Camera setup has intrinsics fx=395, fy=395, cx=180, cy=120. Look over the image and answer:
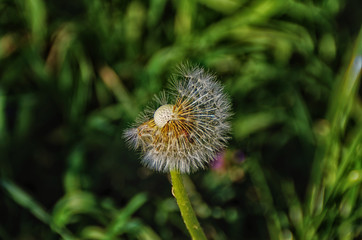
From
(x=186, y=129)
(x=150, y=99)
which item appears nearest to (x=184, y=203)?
(x=186, y=129)

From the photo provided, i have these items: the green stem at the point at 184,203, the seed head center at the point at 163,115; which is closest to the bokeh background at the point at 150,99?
the green stem at the point at 184,203

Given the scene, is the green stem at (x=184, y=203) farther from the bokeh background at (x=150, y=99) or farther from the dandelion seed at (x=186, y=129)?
the bokeh background at (x=150, y=99)

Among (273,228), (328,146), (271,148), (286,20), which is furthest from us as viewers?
(286,20)

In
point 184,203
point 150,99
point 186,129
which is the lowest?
point 184,203

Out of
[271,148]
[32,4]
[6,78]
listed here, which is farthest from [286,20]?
[6,78]

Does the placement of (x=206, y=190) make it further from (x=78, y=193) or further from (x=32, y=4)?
(x=32, y=4)

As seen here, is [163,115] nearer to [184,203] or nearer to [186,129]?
[186,129]
